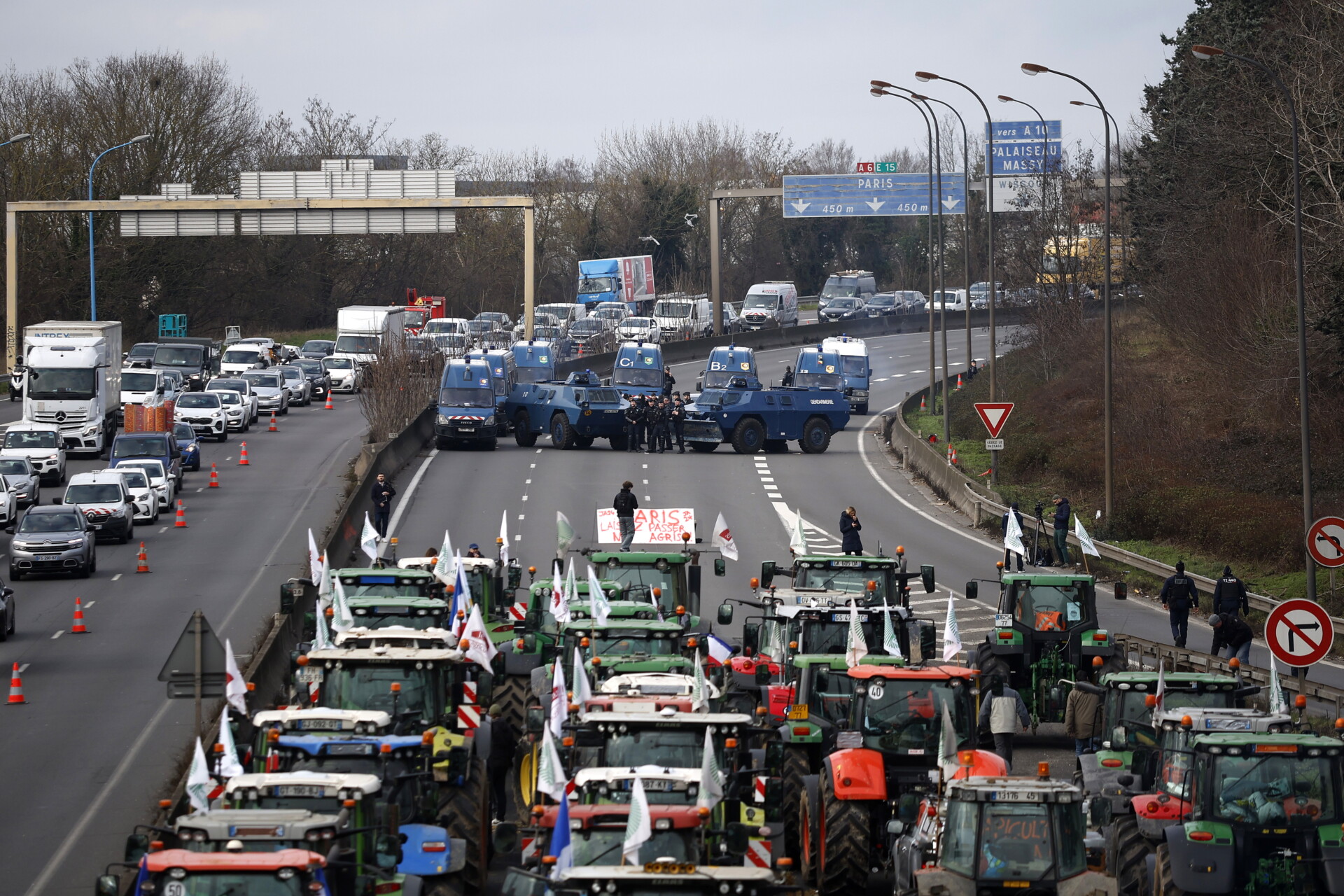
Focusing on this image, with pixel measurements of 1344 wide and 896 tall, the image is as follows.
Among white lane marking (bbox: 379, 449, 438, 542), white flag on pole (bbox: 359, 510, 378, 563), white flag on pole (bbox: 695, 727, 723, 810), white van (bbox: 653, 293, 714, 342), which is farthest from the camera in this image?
white van (bbox: 653, 293, 714, 342)

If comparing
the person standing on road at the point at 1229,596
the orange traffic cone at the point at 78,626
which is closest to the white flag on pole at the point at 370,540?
the orange traffic cone at the point at 78,626

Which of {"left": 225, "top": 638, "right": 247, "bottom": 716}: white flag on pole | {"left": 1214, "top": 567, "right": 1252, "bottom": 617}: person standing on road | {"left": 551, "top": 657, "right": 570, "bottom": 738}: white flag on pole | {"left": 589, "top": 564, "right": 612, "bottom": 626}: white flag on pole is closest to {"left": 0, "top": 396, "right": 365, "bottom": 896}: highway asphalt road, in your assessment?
{"left": 225, "top": 638, "right": 247, "bottom": 716}: white flag on pole

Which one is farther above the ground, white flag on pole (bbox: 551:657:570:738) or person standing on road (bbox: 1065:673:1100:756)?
white flag on pole (bbox: 551:657:570:738)

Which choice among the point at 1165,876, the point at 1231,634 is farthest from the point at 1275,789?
the point at 1231,634

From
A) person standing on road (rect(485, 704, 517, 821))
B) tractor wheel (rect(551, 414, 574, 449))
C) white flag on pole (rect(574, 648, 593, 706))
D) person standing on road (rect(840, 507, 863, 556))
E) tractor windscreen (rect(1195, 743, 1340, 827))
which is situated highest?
tractor wheel (rect(551, 414, 574, 449))

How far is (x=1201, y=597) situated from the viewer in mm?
30422

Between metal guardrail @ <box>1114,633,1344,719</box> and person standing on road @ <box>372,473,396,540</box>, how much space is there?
1604 centimetres

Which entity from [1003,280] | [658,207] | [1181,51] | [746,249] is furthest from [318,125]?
[1181,51]

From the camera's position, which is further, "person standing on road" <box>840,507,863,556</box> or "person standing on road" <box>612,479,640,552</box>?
"person standing on road" <box>612,479,640,552</box>

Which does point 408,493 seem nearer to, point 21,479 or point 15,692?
point 21,479

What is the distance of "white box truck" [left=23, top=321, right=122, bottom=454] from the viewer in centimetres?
4644

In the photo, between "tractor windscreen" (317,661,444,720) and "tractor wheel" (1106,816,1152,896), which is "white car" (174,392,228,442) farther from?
"tractor wheel" (1106,816,1152,896)

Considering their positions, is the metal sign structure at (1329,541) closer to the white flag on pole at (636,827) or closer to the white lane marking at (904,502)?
the white flag on pole at (636,827)

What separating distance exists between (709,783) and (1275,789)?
13.3 feet
